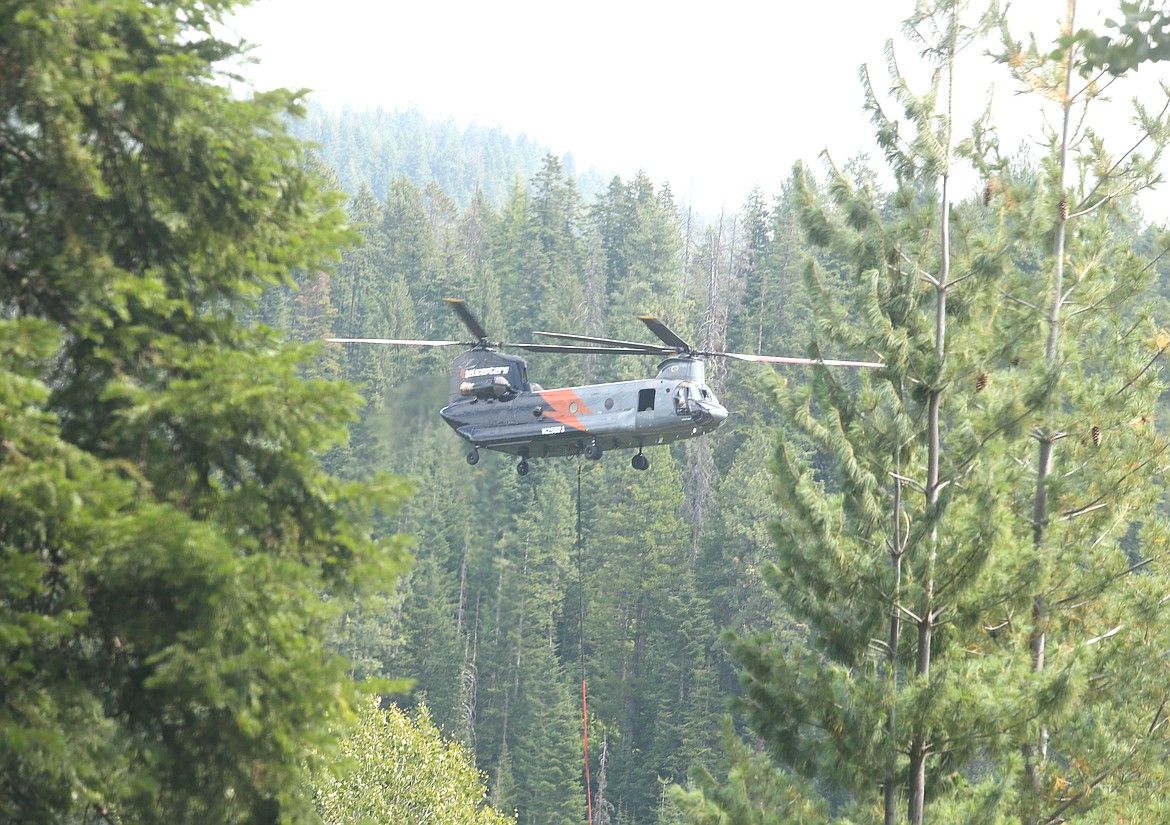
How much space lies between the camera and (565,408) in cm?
2233

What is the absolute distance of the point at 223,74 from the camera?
7.55 meters

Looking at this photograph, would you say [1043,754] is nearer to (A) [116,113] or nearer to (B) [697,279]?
(A) [116,113]

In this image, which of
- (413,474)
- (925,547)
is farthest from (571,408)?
(925,547)

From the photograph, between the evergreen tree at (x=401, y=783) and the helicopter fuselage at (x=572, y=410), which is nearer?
the helicopter fuselage at (x=572, y=410)

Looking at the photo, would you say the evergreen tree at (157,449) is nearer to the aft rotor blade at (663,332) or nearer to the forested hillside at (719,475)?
the forested hillside at (719,475)

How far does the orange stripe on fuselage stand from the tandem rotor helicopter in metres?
0.02

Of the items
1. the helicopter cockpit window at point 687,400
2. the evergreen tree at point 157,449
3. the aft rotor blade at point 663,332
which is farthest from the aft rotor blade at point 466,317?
the evergreen tree at point 157,449

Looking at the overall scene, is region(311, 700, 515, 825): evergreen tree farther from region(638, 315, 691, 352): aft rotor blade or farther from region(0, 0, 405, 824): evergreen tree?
region(0, 0, 405, 824): evergreen tree

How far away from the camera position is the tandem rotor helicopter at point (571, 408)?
21.9 meters

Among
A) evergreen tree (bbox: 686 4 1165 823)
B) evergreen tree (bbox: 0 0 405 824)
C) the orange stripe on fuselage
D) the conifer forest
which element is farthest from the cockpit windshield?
evergreen tree (bbox: 0 0 405 824)

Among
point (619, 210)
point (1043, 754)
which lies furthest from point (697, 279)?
point (1043, 754)

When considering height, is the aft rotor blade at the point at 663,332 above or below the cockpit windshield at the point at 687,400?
above

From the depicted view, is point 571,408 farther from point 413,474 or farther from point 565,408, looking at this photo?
point 413,474

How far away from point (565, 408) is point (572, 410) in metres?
0.13
